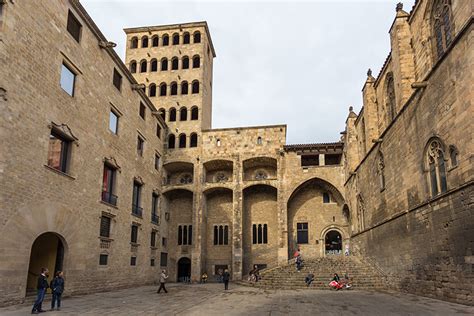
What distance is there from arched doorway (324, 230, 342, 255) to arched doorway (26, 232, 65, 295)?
21738 millimetres

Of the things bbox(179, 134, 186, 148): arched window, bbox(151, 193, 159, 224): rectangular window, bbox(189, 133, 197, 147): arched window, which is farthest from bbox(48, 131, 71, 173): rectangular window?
bbox(189, 133, 197, 147): arched window

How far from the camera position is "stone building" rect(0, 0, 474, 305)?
13500 millimetres

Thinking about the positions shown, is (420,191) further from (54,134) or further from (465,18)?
(54,134)

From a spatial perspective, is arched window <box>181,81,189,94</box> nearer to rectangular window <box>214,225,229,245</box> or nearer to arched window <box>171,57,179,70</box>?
arched window <box>171,57,179,70</box>

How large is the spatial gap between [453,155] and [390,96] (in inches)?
373

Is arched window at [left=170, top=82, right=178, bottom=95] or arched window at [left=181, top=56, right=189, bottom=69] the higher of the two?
arched window at [left=181, top=56, right=189, bottom=69]

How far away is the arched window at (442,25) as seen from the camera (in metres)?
14.6

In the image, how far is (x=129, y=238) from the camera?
23984 millimetres

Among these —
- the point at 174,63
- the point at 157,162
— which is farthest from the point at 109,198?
the point at 174,63

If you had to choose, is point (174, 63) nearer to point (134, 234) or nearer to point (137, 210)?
point (137, 210)

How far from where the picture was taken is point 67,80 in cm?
1780

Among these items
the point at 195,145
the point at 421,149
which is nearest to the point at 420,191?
the point at 421,149

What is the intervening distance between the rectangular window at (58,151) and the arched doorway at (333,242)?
22368mm

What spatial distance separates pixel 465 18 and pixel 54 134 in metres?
17.1
